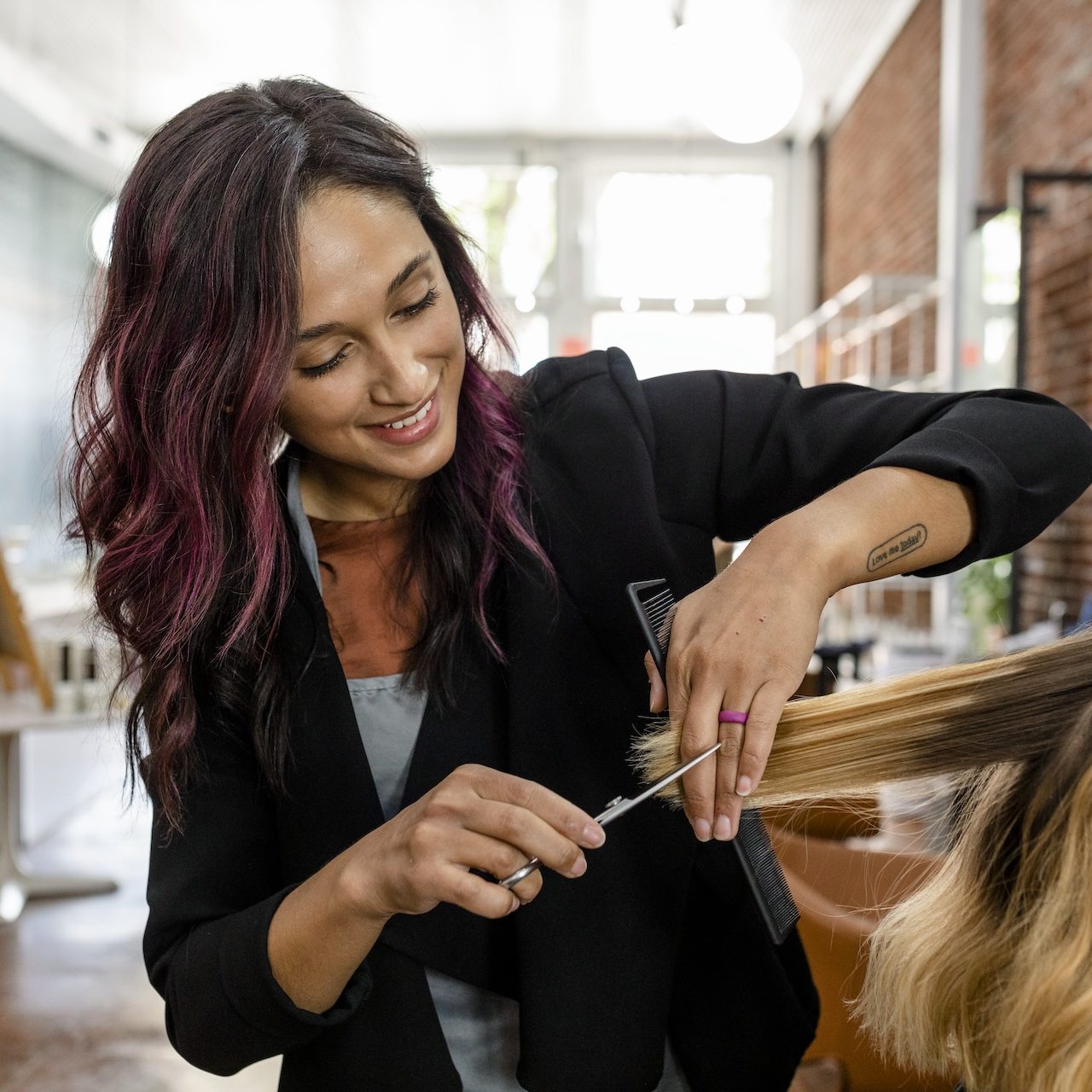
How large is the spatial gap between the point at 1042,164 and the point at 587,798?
174 inches

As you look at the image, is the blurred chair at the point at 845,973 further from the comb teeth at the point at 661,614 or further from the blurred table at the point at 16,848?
the blurred table at the point at 16,848

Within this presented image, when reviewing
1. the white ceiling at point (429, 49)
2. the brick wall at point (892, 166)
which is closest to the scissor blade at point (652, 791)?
the brick wall at point (892, 166)

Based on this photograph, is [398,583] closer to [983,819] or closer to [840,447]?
[840,447]

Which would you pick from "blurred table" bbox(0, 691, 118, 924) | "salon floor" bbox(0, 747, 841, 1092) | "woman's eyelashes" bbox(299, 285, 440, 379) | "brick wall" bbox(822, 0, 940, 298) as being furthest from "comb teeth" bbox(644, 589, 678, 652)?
"brick wall" bbox(822, 0, 940, 298)

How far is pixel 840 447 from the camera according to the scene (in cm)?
102

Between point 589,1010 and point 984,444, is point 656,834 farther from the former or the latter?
point 984,444

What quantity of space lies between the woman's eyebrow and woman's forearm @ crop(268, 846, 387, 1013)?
439mm

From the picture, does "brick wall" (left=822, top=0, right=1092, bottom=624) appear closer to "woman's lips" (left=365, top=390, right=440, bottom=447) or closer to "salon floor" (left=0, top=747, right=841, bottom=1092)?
"salon floor" (left=0, top=747, right=841, bottom=1092)

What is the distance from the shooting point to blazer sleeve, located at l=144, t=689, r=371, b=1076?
2.84 ft

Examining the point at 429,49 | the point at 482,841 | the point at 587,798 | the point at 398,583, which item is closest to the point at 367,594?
the point at 398,583

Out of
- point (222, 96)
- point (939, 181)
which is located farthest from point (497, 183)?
point (222, 96)

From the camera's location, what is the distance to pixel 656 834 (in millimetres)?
989

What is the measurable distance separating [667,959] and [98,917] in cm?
330

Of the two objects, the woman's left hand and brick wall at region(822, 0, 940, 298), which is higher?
brick wall at region(822, 0, 940, 298)
